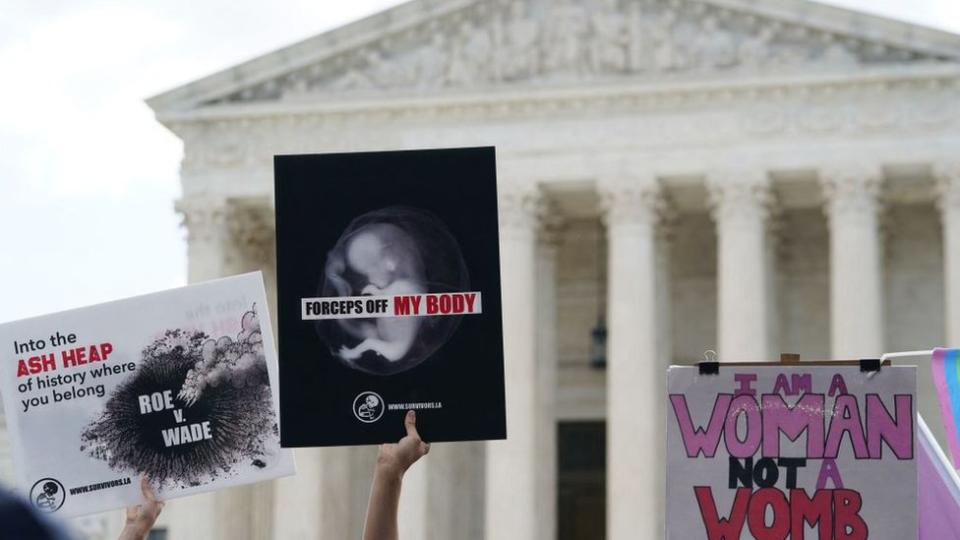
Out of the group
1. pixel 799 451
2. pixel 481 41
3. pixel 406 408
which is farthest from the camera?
pixel 481 41

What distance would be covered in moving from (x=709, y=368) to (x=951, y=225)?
109ft

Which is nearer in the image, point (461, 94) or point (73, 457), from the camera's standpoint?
point (73, 457)

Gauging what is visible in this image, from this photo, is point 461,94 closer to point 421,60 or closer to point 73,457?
point 421,60

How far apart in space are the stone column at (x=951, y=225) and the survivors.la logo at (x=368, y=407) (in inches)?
1350

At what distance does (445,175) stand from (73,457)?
8.79 feet

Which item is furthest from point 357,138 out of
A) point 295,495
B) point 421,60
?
point 295,495

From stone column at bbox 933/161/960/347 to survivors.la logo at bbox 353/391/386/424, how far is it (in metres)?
34.3

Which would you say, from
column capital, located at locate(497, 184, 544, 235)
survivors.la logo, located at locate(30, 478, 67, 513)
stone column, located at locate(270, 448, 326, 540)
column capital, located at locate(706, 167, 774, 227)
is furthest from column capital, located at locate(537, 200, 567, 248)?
survivors.la logo, located at locate(30, 478, 67, 513)

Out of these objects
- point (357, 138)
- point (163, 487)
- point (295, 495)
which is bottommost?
point (295, 495)

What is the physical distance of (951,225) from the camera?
41719mm

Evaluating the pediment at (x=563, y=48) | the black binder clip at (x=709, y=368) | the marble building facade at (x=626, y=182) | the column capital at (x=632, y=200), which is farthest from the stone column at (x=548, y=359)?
the black binder clip at (x=709, y=368)

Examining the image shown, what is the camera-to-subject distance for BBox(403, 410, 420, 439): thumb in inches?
340

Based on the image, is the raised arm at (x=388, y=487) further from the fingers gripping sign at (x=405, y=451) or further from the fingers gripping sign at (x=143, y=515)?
the fingers gripping sign at (x=143, y=515)

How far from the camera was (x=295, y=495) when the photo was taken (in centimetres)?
4538
